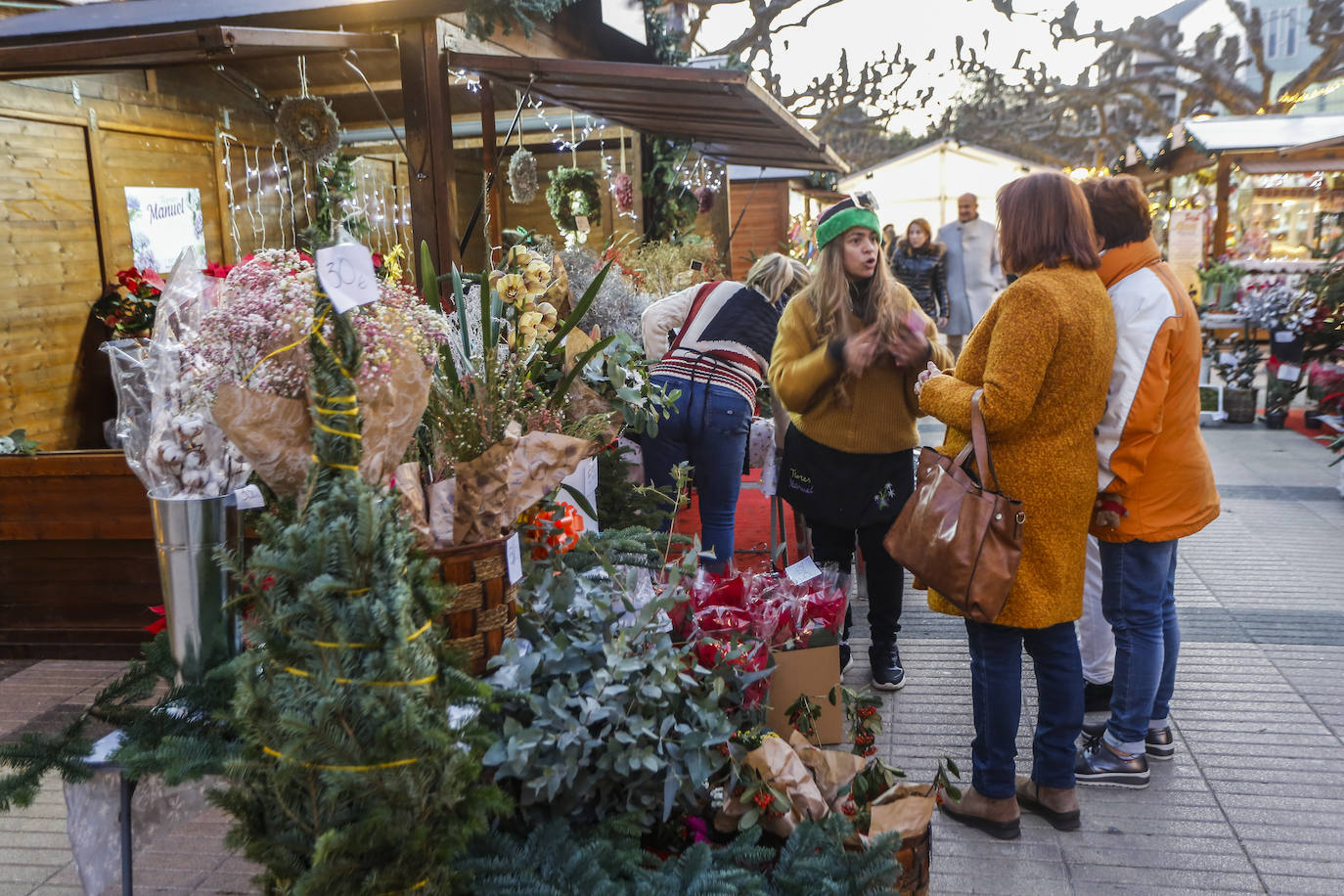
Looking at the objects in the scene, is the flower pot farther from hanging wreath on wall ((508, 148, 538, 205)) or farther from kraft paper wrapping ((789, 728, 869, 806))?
kraft paper wrapping ((789, 728, 869, 806))

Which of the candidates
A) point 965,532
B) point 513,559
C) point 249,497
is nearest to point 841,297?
point 965,532

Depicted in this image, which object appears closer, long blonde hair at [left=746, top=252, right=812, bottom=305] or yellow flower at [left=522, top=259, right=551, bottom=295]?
yellow flower at [left=522, top=259, right=551, bottom=295]

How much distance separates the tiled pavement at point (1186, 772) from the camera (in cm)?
258

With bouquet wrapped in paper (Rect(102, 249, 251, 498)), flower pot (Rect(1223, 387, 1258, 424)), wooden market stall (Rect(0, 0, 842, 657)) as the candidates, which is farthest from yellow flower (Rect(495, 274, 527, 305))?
flower pot (Rect(1223, 387, 1258, 424))

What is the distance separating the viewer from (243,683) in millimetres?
1445

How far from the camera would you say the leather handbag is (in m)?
2.44

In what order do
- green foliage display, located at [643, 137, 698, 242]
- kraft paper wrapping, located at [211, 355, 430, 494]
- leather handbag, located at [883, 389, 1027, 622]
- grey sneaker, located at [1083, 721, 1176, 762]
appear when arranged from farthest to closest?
green foliage display, located at [643, 137, 698, 242], grey sneaker, located at [1083, 721, 1176, 762], leather handbag, located at [883, 389, 1027, 622], kraft paper wrapping, located at [211, 355, 430, 494]

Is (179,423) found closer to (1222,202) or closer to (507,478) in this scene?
(507,478)

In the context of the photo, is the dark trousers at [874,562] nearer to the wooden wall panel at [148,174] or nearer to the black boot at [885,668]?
the black boot at [885,668]

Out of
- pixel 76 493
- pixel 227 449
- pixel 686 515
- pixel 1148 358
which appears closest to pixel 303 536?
pixel 227 449

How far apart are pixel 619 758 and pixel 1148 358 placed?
1.80 metres

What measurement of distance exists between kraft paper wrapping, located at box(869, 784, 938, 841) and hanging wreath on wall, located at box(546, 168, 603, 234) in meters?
5.29

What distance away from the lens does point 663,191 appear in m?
8.38

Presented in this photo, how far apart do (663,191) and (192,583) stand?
6.97 meters
